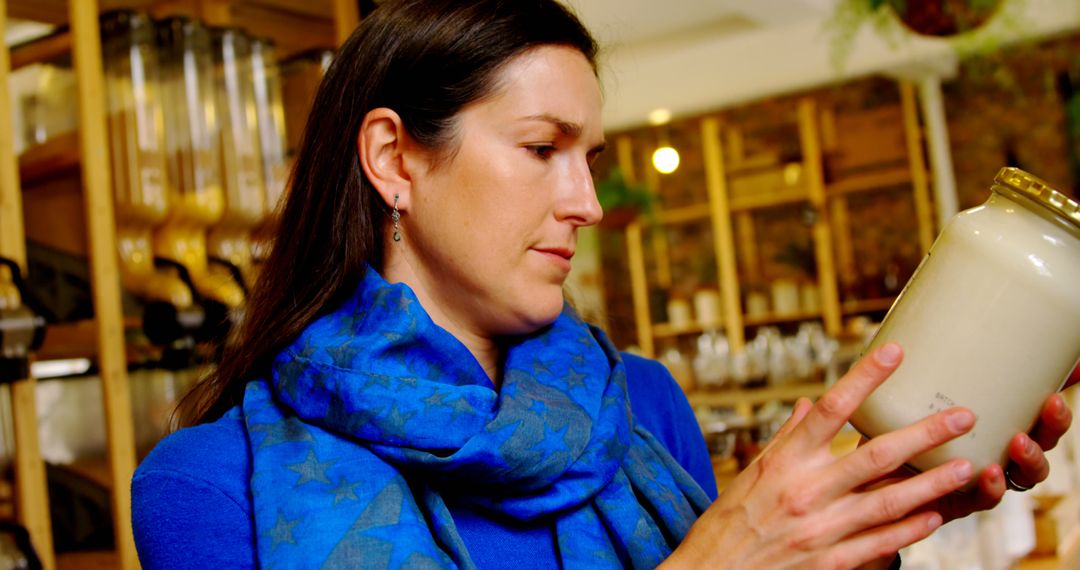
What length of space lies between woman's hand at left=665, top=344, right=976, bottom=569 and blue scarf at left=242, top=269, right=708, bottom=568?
9.5 inches

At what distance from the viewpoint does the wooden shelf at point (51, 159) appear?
2.05 m

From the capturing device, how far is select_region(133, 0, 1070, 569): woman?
947mm

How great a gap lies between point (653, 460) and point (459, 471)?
0.27 meters

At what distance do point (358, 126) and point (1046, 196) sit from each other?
649 millimetres

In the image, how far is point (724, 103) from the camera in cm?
660

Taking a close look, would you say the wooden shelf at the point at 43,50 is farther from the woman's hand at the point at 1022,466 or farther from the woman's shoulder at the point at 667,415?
the woman's hand at the point at 1022,466

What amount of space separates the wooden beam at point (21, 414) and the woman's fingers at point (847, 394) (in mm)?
1529

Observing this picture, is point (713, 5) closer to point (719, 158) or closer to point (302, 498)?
point (719, 158)

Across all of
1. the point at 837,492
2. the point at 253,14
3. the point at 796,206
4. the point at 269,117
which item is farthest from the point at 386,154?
the point at 796,206

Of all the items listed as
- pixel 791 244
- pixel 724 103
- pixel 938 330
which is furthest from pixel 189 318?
pixel 791 244

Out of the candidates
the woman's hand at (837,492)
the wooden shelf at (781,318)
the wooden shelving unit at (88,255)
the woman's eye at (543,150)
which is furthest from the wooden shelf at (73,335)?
the wooden shelf at (781,318)

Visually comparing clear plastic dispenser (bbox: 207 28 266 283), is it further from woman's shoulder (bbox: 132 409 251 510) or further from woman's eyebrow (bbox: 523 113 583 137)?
woman's eyebrow (bbox: 523 113 583 137)

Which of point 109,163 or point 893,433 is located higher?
point 109,163

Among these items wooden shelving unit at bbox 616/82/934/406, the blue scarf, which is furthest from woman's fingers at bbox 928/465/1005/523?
wooden shelving unit at bbox 616/82/934/406
